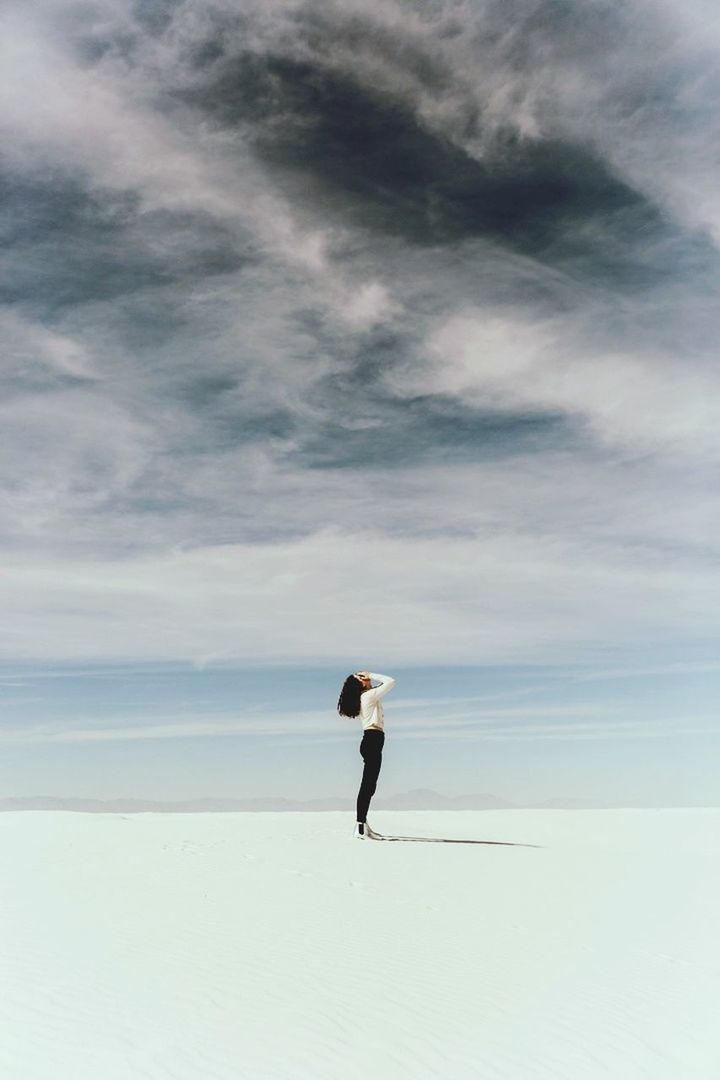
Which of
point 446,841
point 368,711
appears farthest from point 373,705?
point 446,841

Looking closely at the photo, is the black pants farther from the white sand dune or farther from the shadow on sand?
the shadow on sand

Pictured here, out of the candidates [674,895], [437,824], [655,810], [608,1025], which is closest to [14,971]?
[608,1025]

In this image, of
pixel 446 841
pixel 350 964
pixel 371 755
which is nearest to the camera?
pixel 350 964

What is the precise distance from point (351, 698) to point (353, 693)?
3.4 inches

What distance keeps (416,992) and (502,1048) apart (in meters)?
1.12

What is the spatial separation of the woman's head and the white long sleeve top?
0.09m

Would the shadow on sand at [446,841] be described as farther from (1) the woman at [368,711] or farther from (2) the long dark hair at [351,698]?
(2) the long dark hair at [351,698]

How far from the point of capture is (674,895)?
39.1 ft

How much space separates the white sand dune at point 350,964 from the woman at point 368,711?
3.89 feet

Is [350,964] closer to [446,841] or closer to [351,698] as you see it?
[351,698]

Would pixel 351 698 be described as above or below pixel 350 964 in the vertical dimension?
above

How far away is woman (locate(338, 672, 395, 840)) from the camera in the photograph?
14719mm

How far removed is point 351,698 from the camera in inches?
585

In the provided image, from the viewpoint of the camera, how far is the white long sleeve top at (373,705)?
1476 centimetres
